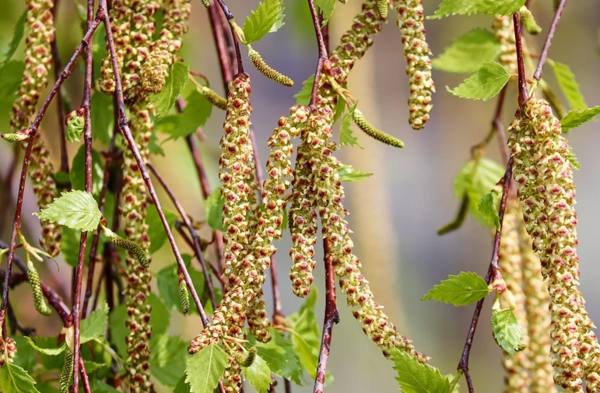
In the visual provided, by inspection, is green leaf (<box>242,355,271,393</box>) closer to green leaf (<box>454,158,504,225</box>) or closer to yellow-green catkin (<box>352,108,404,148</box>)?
yellow-green catkin (<box>352,108,404,148</box>)

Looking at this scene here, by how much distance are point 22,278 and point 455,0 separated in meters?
0.60

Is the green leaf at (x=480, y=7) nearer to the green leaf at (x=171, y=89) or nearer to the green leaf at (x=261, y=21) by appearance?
the green leaf at (x=261, y=21)

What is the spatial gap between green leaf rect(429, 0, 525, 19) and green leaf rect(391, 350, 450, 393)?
305 mm

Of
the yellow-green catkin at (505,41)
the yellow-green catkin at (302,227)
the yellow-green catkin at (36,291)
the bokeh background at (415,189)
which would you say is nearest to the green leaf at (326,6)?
the yellow-green catkin at (302,227)

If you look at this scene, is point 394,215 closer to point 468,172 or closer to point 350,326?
point 350,326

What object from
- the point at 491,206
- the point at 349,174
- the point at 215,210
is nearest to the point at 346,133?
the point at 349,174

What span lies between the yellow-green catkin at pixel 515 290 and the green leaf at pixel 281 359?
0.22m

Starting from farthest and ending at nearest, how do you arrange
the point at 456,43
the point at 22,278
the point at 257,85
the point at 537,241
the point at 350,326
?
the point at 257,85 < the point at 350,326 < the point at 456,43 < the point at 22,278 < the point at 537,241

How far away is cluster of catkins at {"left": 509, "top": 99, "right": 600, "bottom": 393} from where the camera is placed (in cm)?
84

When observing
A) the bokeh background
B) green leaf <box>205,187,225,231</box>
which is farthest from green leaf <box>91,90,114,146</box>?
the bokeh background

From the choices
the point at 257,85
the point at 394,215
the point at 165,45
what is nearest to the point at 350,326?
the point at 394,215

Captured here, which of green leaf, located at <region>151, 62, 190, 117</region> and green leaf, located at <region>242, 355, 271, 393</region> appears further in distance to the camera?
green leaf, located at <region>151, 62, 190, 117</region>

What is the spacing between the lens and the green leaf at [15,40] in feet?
3.83

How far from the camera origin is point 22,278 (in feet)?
3.98
